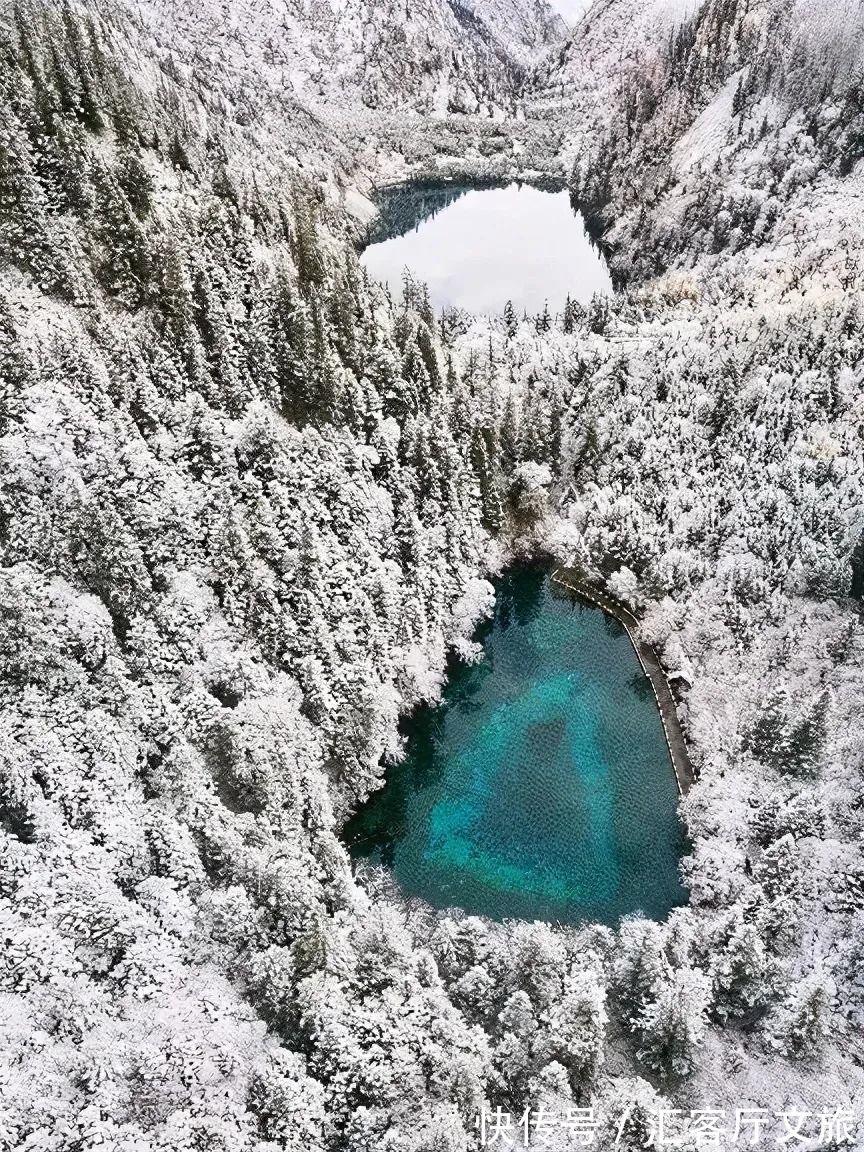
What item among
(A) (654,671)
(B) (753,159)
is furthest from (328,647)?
(B) (753,159)

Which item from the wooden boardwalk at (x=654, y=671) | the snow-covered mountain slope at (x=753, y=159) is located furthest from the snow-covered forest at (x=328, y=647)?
the snow-covered mountain slope at (x=753, y=159)

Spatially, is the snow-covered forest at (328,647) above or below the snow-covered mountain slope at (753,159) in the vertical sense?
below

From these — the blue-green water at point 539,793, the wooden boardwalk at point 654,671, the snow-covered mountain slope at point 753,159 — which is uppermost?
the snow-covered mountain slope at point 753,159

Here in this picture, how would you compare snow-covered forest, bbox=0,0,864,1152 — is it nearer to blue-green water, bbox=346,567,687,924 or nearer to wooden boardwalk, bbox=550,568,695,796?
wooden boardwalk, bbox=550,568,695,796

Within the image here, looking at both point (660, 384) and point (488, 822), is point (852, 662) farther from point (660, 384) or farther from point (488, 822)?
point (660, 384)

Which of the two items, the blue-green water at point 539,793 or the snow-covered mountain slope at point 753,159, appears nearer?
the blue-green water at point 539,793

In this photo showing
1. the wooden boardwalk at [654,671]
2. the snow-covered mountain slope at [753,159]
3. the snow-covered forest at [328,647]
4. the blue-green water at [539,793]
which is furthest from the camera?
the snow-covered mountain slope at [753,159]

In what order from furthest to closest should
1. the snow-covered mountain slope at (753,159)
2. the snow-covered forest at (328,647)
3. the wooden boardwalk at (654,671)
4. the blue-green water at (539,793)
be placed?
the snow-covered mountain slope at (753,159)
the wooden boardwalk at (654,671)
the blue-green water at (539,793)
the snow-covered forest at (328,647)

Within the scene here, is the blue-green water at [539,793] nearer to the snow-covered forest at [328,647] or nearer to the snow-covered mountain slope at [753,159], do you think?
the snow-covered forest at [328,647]
